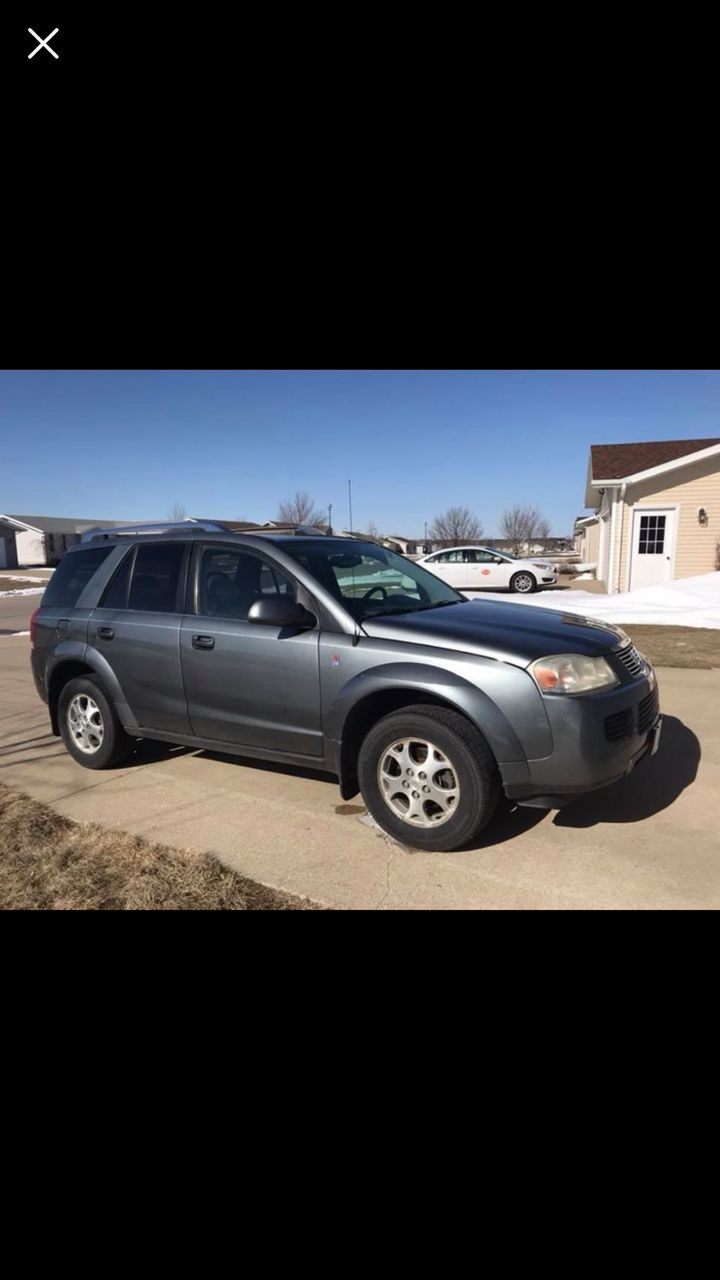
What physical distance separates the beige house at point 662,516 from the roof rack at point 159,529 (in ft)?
51.3

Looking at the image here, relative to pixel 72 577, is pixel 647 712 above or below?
below

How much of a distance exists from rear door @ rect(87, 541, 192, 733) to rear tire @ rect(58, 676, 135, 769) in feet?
0.89

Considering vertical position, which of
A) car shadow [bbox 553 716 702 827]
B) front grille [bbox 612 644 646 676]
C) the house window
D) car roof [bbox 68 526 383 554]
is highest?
the house window

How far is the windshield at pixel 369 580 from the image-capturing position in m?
3.86

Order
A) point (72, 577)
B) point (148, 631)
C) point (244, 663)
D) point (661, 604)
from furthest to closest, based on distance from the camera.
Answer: point (661, 604) → point (72, 577) → point (148, 631) → point (244, 663)

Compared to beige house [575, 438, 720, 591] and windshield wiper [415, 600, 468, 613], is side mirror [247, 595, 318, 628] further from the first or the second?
beige house [575, 438, 720, 591]

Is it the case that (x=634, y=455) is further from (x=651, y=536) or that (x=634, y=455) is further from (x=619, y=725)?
(x=619, y=725)

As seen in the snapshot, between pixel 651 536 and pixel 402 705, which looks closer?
pixel 402 705

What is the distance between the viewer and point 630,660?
3.57 metres

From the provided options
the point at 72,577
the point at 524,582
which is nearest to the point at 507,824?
the point at 72,577

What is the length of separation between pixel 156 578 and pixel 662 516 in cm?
1737

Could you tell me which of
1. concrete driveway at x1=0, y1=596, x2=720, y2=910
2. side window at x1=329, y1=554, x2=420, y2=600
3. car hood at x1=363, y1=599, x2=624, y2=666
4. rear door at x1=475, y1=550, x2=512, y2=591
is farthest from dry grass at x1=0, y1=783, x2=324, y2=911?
rear door at x1=475, y1=550, x2=512, y2=591

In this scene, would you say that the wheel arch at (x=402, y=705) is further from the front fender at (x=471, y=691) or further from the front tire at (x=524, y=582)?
the front tire at (x=524, y=582)

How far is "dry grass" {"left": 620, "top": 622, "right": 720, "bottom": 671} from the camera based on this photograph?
26.3 ft
